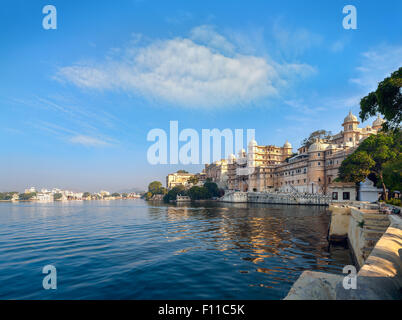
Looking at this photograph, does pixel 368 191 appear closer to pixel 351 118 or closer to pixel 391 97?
pixel 351 118

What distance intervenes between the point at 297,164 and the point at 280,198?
15324 mm

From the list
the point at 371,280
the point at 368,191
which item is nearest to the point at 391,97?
the point at 371,280

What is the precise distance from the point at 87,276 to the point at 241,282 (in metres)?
Answer: 7.38

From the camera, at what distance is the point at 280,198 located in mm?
70250

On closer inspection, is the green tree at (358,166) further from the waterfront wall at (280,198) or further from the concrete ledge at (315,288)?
the concrete ledge at (315,288)

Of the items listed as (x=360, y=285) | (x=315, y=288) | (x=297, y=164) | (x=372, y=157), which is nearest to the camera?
(x=360, y=285)

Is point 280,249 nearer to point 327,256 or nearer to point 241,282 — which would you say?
point 327,256

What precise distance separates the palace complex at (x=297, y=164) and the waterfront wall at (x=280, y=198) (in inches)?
263

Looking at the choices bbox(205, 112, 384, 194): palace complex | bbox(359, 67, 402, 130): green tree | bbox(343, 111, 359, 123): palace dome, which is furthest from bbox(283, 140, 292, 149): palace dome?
bbox(359, 67, 402, 130): green tree

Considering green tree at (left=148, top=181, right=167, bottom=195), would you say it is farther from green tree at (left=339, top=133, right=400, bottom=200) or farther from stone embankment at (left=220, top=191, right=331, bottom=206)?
green tree at (left=339, top=133, right=400, bottom=200)

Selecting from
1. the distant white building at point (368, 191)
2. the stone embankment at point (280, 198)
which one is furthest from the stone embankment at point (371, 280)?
the stone embankment at point (280, 198)

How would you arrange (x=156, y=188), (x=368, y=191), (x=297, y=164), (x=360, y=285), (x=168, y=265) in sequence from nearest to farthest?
1. (x=360, y=285)
2. (x=168, y=265)
3. (x=368, y=191)
4. (x=297, y=164)
5. (x=156, y=188)
